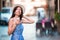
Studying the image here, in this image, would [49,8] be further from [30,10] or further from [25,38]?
[25,38]

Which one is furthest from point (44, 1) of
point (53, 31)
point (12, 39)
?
point (12, 39)

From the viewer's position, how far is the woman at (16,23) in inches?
273

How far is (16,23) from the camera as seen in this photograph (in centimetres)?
695

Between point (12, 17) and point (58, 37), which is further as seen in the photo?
point (58, 37)

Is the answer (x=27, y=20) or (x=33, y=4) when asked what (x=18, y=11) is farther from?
(x=33, y=4)

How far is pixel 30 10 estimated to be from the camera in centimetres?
715

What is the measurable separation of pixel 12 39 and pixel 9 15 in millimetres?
632

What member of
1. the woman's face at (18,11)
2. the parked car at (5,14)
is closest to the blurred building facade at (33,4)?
the parked car at (5,14)

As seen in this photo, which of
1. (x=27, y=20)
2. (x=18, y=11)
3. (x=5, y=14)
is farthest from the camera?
(x=5, y=14)

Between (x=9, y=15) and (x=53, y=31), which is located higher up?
(x=9, y=15)

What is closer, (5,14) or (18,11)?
(18,11)

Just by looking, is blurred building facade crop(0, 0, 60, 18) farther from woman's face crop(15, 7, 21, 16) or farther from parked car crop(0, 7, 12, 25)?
woman's face crop(15, 7, 21, 16)

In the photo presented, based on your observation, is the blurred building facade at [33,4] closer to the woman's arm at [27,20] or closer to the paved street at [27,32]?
the woman's arm at [27,20]

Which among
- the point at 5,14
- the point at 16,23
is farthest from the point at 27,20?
the point at 5,14
